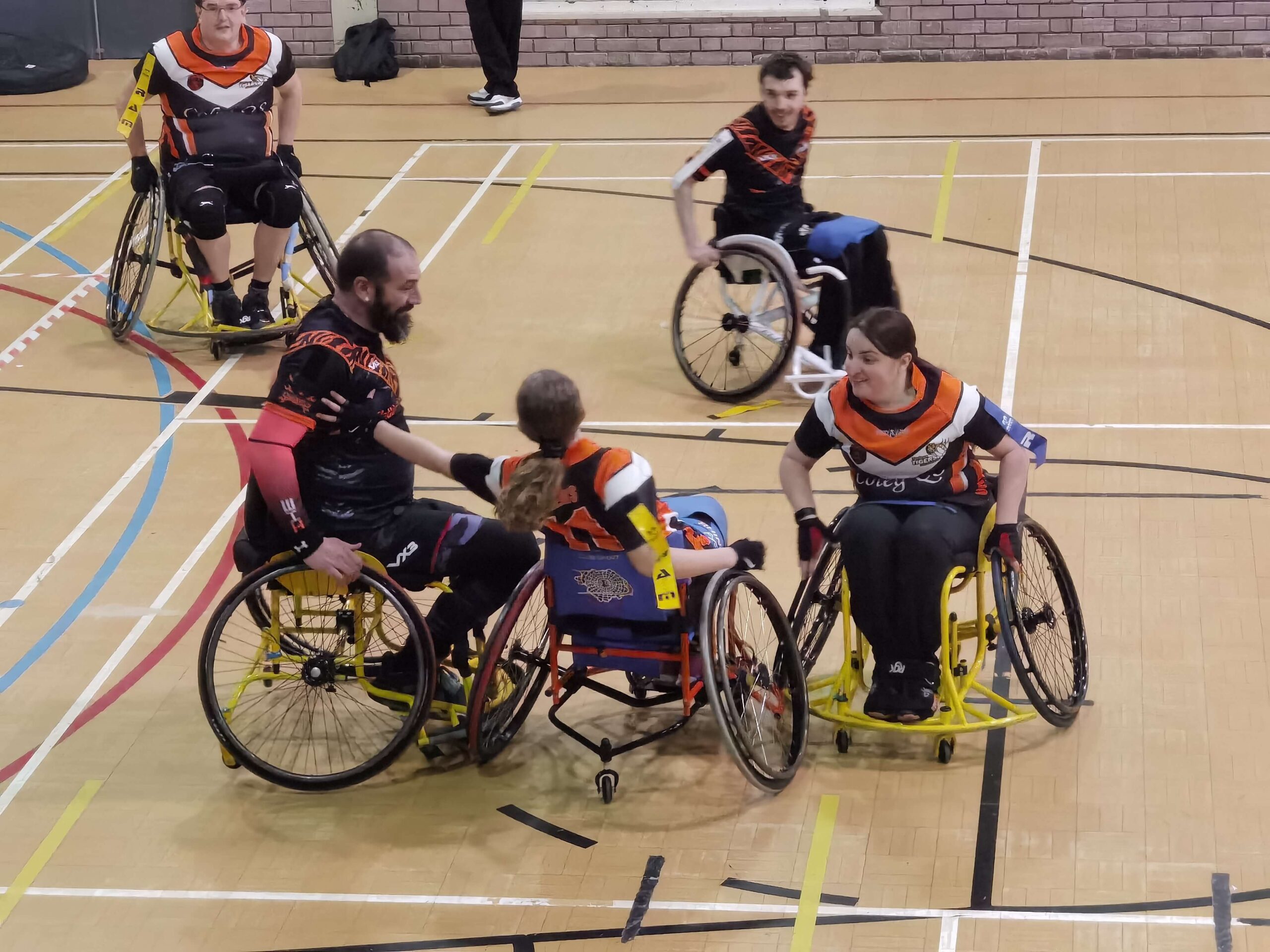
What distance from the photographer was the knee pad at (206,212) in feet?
23.2

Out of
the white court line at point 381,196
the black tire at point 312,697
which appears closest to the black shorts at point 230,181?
the white court line at point 381,196

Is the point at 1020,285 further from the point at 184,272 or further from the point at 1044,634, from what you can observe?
the point at 184,272

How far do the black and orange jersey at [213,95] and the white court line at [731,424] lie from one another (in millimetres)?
1205

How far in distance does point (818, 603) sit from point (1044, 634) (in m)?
0.72

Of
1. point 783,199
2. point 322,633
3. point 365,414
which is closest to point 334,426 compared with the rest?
point 365,414

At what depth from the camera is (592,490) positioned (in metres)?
4.00

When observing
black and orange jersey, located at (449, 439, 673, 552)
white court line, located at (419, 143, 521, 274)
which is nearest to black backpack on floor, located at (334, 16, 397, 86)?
white court line, located at (419, 143, 521, 274)

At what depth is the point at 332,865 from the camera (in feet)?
13.9

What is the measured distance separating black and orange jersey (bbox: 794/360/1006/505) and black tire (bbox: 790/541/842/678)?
0.68 ft

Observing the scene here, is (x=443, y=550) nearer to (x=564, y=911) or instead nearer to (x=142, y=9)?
(x=564, y=911)

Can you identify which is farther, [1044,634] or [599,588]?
[1044,634]

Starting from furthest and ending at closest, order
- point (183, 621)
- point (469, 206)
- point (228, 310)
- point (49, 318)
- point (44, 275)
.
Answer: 1. point (469, 206)
2. point (44, 275)
3. point (49, 318)
4. point (228, 310)
5. point (183, 621)

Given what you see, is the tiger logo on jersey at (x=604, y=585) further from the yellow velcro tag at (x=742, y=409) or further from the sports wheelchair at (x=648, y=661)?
the yellow velcro tag at (x=742, y=409)

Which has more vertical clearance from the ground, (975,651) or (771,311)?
(771,311)
